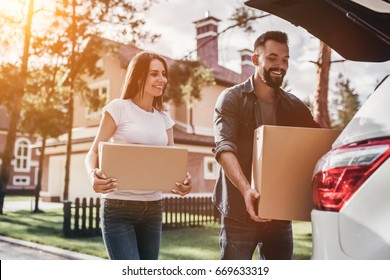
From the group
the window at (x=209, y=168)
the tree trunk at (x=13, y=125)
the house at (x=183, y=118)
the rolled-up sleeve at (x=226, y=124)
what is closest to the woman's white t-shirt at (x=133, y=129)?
the rolled-up sleeve at (x=226, y=124)

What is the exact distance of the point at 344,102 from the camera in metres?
3.88

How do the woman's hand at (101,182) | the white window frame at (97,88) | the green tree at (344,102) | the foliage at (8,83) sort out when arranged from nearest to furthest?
the woman's hand at (101,182) < the green tree at (344,102) < the foliage at (8,83) < the white window frame at (97,88)

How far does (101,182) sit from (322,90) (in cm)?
323

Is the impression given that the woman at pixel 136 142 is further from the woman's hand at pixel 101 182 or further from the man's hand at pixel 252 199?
the man's hand at pixel 252 199

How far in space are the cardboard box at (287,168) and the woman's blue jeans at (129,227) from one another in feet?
1.99

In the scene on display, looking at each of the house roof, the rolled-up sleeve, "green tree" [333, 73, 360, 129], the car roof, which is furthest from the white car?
the house roof

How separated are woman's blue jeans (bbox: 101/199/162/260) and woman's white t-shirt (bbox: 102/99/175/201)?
1.3 inches

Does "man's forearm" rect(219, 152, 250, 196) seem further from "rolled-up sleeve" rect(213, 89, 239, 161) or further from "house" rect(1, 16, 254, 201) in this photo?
"house" rect(1, 16, 254, 201)

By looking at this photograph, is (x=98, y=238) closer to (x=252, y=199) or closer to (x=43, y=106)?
(x=43, y=106)

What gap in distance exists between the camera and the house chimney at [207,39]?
378 centimetres

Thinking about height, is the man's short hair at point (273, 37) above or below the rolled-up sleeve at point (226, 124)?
above

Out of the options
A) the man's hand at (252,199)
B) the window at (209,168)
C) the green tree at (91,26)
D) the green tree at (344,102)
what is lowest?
the man's hand at (252,199)

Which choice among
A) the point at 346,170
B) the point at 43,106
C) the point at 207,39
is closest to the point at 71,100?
the point at 43,106
